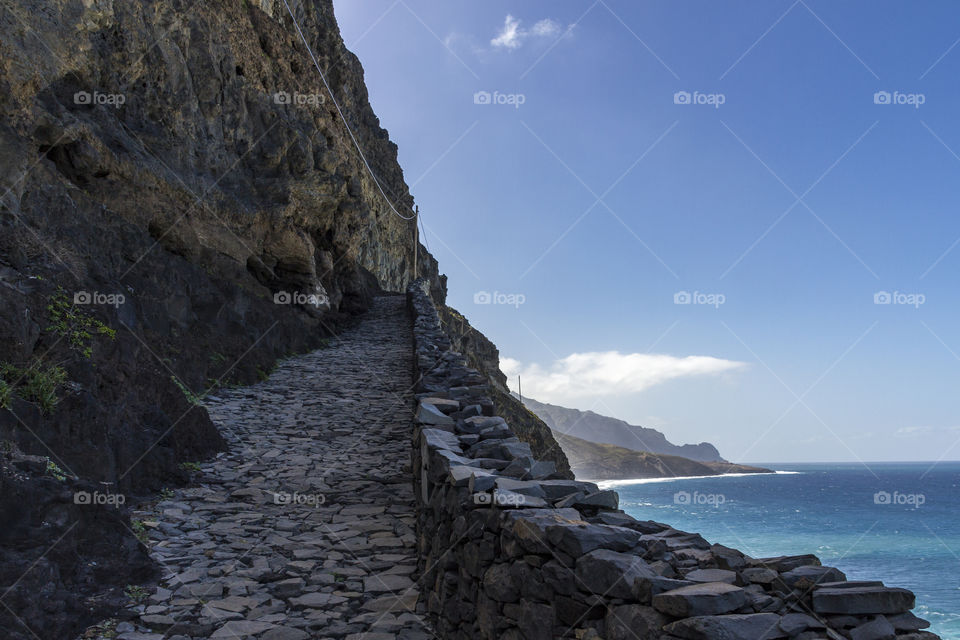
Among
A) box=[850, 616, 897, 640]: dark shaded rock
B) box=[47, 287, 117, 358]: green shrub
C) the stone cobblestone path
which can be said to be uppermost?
→ box=[47, 287, 117, 358]: green shrub

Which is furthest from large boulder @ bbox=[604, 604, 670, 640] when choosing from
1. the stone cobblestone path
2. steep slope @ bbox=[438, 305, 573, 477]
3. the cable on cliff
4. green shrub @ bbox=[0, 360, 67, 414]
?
the cable on cliff

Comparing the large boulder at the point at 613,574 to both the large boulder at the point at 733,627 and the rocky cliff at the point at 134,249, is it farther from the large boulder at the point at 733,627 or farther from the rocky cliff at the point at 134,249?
the rocky cliff at the point at 134,249

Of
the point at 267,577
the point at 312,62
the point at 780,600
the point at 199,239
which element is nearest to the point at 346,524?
the point at 267,577

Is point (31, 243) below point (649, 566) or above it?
above

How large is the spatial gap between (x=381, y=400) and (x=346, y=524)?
565 centimetres

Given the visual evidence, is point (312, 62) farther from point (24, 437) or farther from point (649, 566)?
point (649, 566)

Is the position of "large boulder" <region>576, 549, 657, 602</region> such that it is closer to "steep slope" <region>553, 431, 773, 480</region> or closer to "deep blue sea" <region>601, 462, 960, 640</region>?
"deep blue sea" <region>601, 462, 960, 640</region>

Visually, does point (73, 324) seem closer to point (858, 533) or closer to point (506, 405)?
point (506, 405)

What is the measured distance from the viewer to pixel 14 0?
8539 mm

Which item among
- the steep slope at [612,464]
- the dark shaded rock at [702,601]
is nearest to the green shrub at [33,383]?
the dark shaded rock at [702,601]

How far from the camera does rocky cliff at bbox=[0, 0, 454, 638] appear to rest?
190 inches

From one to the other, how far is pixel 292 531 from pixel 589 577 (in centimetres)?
481

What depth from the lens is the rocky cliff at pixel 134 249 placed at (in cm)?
484

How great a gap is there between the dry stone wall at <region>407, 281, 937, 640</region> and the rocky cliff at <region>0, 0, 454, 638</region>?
287 centimetres
